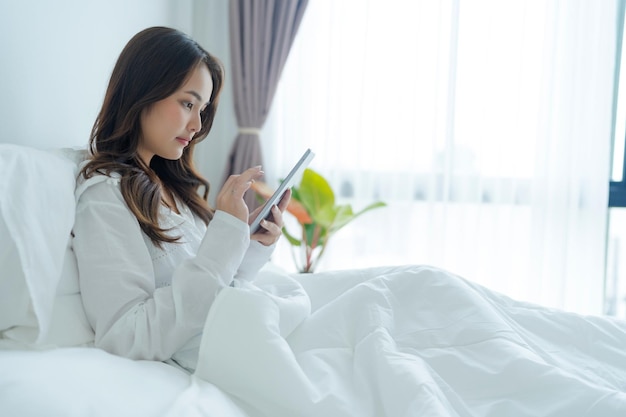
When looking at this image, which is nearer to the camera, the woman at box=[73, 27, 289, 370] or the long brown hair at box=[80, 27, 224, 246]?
the woman at box=[73, 27, 289, 370]

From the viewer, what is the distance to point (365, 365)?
3.36ft

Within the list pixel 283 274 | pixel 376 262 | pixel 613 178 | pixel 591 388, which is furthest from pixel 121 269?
pixel 613 178

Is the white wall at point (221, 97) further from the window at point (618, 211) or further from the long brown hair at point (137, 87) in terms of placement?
the window at point (618, 211)

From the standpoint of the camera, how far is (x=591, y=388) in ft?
2.91

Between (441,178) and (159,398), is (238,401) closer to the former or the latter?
(159,398)

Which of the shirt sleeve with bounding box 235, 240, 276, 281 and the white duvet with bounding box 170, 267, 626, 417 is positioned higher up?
the shirt sleeve with bounding box 235, 240, 276, 281

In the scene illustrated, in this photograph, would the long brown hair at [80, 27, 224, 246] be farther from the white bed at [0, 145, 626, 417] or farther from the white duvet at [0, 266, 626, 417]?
the white duvet at [0, 266, 626, 417]

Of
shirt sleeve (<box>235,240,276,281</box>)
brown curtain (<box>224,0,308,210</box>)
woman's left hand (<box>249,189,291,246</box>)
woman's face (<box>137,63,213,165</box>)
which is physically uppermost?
brown curtain (<box>224,0,308,210</box>)

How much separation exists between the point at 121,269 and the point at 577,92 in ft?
7.66

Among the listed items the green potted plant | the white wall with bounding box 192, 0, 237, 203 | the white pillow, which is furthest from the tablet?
the white wall with bounding box 192, 0, 237, 203

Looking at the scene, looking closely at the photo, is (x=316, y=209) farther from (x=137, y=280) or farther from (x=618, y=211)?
(x=137, y=280)

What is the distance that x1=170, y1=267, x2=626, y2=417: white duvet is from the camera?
0.90 meters

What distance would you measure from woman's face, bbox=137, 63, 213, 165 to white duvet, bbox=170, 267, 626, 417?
422 mm

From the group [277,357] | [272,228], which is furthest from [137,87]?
[277,357]
